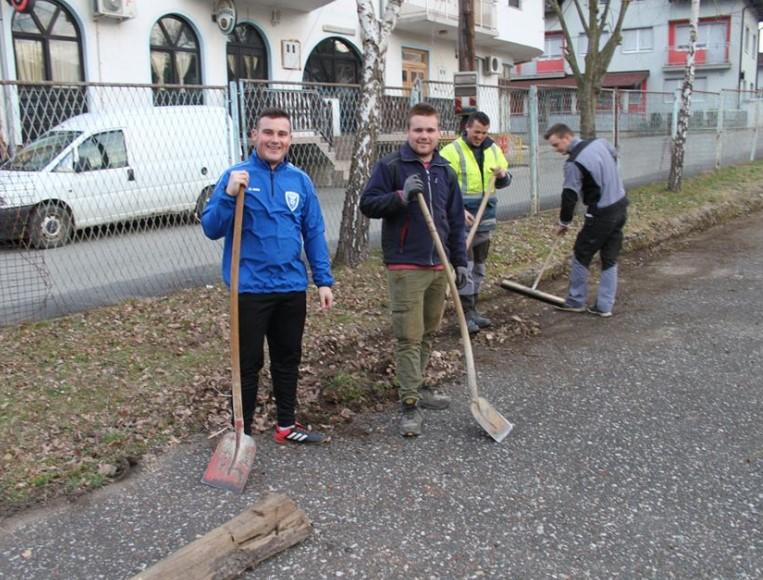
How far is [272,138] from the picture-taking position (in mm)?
3736

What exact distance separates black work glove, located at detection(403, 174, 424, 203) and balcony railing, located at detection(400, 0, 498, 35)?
18.8 meters

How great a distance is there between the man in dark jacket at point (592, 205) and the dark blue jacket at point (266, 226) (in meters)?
3.40

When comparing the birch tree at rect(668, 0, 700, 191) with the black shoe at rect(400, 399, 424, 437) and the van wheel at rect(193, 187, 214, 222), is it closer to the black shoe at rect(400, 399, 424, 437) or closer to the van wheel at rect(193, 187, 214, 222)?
the van wheel at rect(193, 187, 214, 222)

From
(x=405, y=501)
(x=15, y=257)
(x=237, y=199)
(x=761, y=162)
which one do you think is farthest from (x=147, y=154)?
(x=761, y=162)

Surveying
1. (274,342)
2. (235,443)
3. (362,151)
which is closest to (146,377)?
(274,342)

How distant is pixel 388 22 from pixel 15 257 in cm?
426

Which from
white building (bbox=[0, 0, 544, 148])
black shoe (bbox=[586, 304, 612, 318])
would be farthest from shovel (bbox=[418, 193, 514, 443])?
white building (bbox=[0, 0, 544, 148])

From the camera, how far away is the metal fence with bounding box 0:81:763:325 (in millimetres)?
6738

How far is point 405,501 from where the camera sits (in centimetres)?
354

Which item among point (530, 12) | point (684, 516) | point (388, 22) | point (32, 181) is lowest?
point (684, 516)

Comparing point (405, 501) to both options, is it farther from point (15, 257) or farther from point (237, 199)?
point (15, 257)

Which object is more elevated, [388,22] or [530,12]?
[530,12]

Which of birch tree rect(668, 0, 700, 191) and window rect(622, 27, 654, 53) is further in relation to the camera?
window rect(622, 27, 654, 53)

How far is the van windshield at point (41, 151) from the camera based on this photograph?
6691 millimetres
